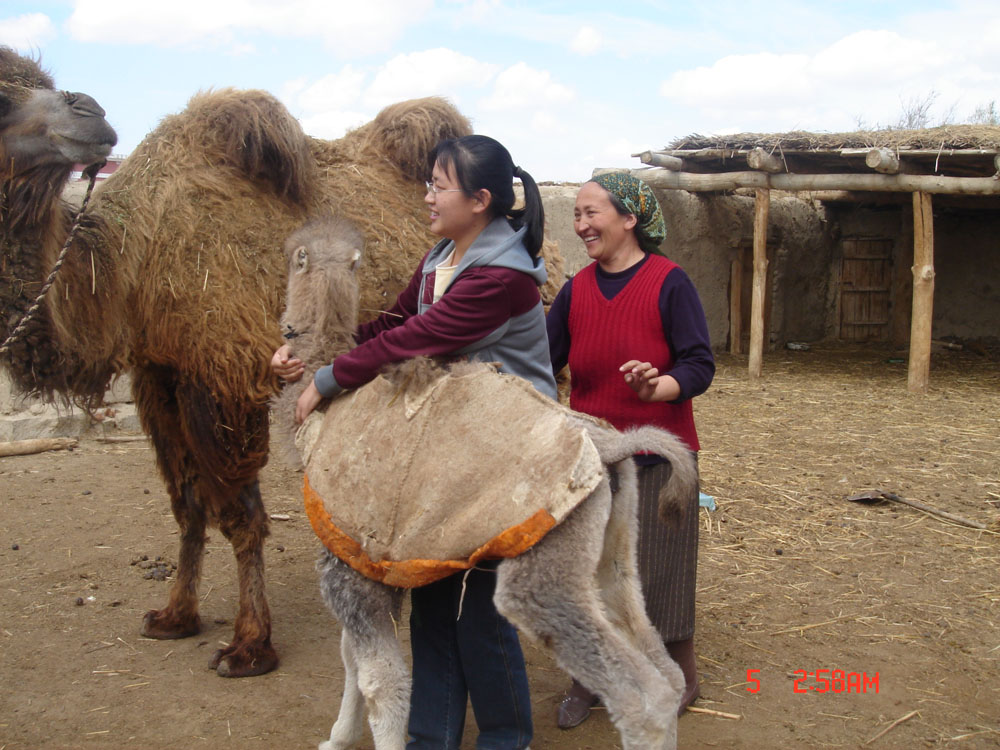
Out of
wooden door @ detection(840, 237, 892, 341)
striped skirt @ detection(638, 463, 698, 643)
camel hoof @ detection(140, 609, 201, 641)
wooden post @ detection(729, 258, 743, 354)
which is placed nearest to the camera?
striped skirt @ detection(638, 463, 698, 643)

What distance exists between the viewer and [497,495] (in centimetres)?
212

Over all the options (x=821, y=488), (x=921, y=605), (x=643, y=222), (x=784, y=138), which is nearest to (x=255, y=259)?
(x=643, y=222)

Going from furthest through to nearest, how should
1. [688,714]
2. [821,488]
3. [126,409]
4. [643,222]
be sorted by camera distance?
[126,409] → [821,488] → [688,714] → [643,222]

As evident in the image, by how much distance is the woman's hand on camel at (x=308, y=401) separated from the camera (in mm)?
2496

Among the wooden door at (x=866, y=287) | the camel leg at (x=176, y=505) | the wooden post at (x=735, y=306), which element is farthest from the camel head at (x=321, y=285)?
the wooden door at (x=866, y=287)

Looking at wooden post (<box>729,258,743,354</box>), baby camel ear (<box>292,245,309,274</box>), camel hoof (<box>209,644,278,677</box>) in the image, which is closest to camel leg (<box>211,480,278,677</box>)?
camel hoof (<box>209,644,278,677</box>)

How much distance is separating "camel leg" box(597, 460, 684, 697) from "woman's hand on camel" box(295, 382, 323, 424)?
0.89 m

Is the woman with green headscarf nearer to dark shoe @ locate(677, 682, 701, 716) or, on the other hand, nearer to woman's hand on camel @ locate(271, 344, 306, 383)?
dark shoe @ locate(677, 682, 701, 716)

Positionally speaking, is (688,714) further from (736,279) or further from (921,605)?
(736,279)

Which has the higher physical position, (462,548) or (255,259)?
(255,259)

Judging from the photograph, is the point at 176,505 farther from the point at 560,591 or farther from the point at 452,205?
the point at 560,591

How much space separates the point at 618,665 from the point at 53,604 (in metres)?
3.32

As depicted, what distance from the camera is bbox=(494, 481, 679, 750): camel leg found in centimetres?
208

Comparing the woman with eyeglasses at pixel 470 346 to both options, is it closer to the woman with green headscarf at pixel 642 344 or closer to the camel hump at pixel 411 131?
the woman with green headscarf at pixel 642 344
